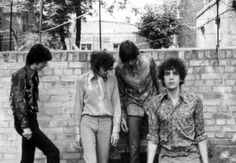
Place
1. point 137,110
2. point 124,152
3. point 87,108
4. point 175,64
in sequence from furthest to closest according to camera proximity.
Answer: point 124,152
point 137,110
point 87,108
point 175,64

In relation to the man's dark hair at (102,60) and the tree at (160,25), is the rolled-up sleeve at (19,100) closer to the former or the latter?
the man's dark hair at (102,60)

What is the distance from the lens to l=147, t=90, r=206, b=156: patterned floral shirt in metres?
2.93

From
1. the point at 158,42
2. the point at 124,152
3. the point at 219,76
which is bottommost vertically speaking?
the point at 124,152

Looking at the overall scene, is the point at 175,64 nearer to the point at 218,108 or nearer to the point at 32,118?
the point at 32,118

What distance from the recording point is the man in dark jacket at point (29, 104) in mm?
3994

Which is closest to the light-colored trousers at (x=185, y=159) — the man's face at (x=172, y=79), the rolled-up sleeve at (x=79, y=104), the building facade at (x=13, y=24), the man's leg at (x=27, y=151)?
the man's face at (x=172, y=79)

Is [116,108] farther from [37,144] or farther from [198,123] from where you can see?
[198,123]

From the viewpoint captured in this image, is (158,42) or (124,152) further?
(158,42)

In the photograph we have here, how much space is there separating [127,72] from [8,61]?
285 cm

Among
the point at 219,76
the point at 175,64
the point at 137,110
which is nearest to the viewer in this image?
the point at 175,64

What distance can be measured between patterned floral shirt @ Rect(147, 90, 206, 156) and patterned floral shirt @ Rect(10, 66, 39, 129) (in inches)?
62.8

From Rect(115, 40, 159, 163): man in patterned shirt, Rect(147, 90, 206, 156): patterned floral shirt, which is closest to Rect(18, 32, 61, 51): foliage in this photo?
Rect(115, 40, 159, 163): man in patterned shirt

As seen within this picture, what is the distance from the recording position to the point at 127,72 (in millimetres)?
4605

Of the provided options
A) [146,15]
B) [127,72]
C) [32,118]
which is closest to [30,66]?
[32,118]
